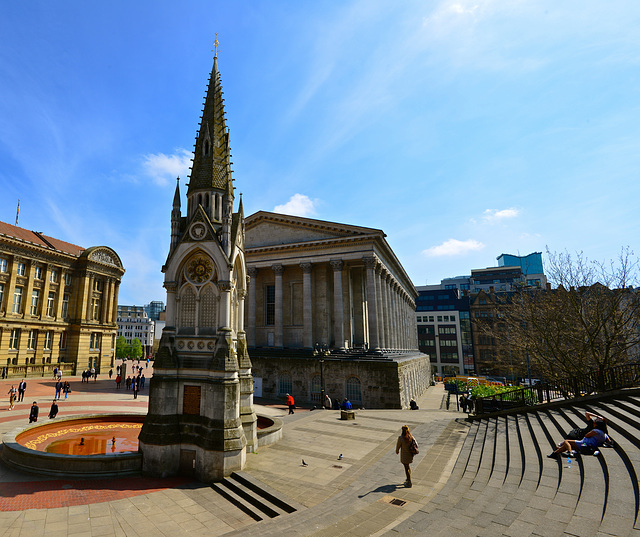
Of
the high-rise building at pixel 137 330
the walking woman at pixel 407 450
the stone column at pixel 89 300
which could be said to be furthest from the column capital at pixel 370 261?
the high-rise building at pixel 137 330

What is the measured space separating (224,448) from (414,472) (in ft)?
22.0

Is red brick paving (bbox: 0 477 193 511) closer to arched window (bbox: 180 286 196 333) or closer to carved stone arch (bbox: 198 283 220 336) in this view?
carved stone arch (bbox: 198 283 220 336)

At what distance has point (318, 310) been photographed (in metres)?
41.8

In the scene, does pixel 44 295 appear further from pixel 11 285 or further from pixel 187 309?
pixel 187 309

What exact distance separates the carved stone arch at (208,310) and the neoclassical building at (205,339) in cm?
4

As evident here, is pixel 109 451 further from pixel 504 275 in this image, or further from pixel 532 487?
pixel 504 275

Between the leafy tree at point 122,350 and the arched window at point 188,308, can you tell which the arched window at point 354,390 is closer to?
the arched window at point 188,308

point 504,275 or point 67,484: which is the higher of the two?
point 504,275

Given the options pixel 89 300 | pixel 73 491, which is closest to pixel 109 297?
pixel 89 300


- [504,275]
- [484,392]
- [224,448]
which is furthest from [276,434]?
[504,275]

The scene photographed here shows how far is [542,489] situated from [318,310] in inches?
1313

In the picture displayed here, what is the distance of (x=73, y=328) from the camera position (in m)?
50.8

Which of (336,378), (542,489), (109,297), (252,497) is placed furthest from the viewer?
(109,297)

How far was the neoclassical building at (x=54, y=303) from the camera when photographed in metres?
43.1
